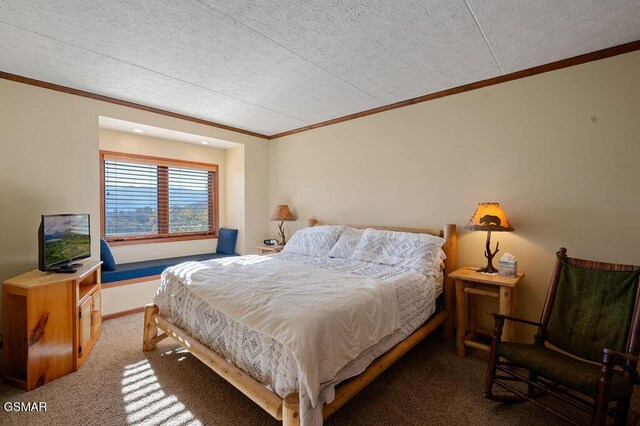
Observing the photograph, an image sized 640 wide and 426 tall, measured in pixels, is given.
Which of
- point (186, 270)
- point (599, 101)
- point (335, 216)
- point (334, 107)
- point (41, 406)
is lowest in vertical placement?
point (41, 406)

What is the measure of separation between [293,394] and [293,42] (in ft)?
7.64

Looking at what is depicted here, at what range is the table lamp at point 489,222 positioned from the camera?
2.53 m

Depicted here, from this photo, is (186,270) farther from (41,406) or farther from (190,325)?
(41,406)

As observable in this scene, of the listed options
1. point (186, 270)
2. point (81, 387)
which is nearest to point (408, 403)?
point (186, 270)

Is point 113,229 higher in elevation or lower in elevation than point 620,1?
lower

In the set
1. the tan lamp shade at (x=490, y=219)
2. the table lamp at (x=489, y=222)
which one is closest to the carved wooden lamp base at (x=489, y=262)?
the table lamp at (x=489, y=222)

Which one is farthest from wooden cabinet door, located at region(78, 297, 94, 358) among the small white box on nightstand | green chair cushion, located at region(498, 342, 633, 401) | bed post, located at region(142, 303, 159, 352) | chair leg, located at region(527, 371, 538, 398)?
the small white box on nightstand

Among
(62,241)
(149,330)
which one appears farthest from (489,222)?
(62,241)

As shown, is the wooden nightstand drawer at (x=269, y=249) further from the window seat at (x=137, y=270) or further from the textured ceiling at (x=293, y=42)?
the textured ceiling at (x=293, y=42)

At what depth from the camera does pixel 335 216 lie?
4219mm

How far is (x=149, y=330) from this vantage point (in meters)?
2.67

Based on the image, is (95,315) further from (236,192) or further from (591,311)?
(591,311)

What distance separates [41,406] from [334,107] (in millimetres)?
3726

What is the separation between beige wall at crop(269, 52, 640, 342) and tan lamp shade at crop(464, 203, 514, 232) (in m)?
0.25
